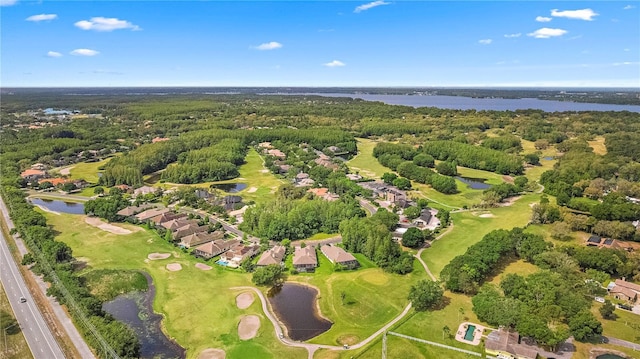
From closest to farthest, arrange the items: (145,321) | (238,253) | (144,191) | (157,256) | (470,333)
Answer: (470,333), (145,321), (238,253), (157,256), (144,191)

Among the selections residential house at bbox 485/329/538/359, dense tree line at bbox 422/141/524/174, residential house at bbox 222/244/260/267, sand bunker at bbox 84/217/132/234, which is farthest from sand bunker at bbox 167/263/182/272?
dense tree line at bbox 422/141/524/174

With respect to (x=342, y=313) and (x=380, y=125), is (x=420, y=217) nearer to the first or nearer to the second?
(x=342, y=313)

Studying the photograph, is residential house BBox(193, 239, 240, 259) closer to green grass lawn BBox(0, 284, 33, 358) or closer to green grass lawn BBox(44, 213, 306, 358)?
green grass lawn BBox(44, 213, 306, 358)

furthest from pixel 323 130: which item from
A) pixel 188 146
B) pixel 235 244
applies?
pixel 235 244

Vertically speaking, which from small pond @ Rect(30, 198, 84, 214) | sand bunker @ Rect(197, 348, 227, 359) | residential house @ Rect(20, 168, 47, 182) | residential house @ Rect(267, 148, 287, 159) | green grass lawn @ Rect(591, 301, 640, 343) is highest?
residential house @ Rect(267, 148, 287, 159)

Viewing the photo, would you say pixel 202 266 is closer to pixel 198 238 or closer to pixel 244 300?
pixel 198 238

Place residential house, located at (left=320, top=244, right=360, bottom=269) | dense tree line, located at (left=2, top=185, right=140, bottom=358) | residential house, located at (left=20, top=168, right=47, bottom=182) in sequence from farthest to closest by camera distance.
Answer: residential house, located at (left=20, top=168, right=47, bottom=182)
residential house, located at (left=320, top=244, right=360, bottom=269)
dense tree line, located at (left=2, top=185, right=140, bottom=358)

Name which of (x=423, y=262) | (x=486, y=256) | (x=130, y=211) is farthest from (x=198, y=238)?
(x=486, y=256)
